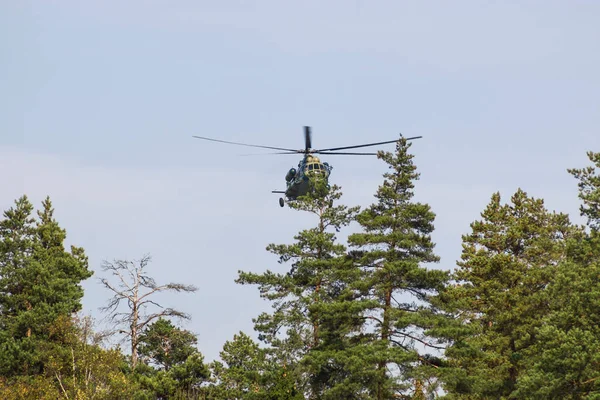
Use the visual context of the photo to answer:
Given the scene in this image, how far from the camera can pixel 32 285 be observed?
73.7 m

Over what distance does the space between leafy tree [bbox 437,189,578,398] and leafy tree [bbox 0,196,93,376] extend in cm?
2583

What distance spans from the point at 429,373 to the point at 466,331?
274cm

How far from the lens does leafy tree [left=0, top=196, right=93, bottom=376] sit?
71.6 metres

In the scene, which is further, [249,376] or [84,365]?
[84,365]

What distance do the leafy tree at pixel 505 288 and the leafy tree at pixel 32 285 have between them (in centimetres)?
2583

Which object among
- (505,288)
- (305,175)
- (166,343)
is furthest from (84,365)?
(505,288)

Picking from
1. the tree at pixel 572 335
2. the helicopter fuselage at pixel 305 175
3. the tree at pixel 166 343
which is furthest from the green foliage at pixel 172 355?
the tree at pixel 572 335

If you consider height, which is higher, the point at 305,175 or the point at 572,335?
the point at 305,175

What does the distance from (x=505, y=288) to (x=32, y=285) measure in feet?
99.9

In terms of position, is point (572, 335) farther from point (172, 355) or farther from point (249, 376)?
point (172, 355)

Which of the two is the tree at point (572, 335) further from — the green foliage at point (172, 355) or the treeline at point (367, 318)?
the green foliage at point (172, 355)

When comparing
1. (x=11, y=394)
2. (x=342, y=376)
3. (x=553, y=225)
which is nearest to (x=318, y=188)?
(x=342, y=376)

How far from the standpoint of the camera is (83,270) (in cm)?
7700

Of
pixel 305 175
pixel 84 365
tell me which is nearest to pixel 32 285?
pixel 84 365
